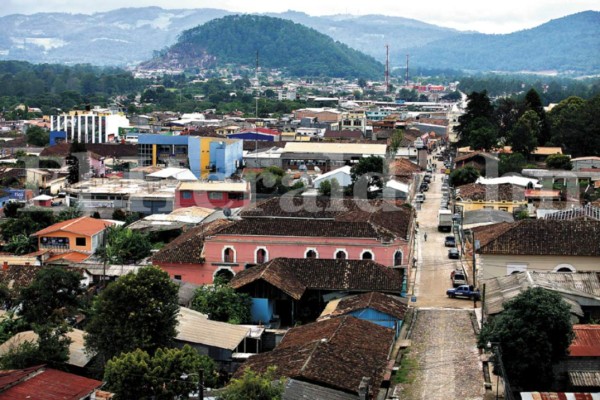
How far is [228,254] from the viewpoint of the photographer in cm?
1675

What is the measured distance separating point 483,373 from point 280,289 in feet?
12.6

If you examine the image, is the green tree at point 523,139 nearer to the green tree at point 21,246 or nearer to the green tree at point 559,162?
the green tree at point 559,162

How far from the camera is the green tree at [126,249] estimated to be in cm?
1808

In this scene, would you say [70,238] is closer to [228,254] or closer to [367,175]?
[228,254]

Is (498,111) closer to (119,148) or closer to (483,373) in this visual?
(119,148)

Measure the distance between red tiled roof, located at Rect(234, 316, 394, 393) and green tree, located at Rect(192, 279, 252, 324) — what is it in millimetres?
1344

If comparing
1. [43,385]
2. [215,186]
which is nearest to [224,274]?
[43,385]

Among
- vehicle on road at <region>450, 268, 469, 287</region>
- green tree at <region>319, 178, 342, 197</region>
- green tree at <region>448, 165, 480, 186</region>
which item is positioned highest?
green tree at <region>448, 165, 480, 186</region>

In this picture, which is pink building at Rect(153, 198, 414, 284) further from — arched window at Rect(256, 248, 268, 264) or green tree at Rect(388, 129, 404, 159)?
green tree at Rect(388, 129, 404, 159)

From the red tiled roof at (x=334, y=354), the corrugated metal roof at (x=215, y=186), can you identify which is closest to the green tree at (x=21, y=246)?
the corrugated metal roof at (x=215, y=186)

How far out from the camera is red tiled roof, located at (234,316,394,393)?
418 inches

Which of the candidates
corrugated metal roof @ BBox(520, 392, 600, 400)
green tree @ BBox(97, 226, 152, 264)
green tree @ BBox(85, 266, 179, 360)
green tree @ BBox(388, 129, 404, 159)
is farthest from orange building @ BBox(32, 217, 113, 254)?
green tree @ BBox(388, 129, 404, 159)

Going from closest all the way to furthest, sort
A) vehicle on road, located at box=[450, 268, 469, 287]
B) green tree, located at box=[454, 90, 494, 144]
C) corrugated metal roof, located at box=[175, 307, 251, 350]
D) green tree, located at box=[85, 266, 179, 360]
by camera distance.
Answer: green tree, located at box=[85, 266, 179, 360] < corrugated metal roof, located at box=[175, 307, 251, 350] < vehicle on road, located at box=[450, 268, 469, 287] < green tree, located at box=[454, 90, 494, 144]

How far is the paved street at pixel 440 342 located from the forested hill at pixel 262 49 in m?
120
